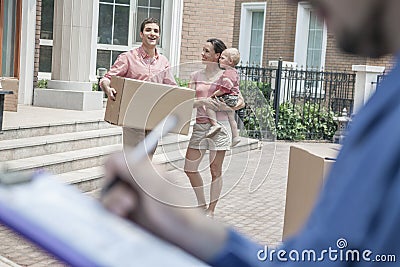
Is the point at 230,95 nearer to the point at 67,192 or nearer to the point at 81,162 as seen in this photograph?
the point at 81,162

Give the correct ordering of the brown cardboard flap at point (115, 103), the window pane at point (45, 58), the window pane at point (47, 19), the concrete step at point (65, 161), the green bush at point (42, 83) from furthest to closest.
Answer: the window pane at point (45, 58) → the window pane at point (47, 19) → the green bush at point (42, 83) → the concrete step at point (65, 161) → the brown cardboard flap at point (115, 103)

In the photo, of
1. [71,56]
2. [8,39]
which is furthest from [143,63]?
[8,39]

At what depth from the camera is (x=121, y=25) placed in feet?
49.7

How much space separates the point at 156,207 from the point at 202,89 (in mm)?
4792

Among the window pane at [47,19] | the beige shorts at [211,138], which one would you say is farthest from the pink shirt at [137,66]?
the window pane at [47,19]

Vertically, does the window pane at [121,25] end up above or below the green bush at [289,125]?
above

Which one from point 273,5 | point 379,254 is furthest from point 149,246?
point 273,5

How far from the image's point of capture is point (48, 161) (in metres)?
8.48

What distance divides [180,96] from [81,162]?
5054 mm

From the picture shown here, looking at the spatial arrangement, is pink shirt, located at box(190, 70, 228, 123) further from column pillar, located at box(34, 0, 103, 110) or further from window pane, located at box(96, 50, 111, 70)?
window pane, located at box(96, 50, 111, 70)

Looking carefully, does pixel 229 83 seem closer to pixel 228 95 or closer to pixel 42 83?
pixel 228 95

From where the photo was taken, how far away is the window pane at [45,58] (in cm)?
1433

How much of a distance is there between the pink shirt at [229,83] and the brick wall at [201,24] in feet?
30.4

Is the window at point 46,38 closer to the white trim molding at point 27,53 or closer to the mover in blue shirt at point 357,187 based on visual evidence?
the white trim molding at point 27,53
